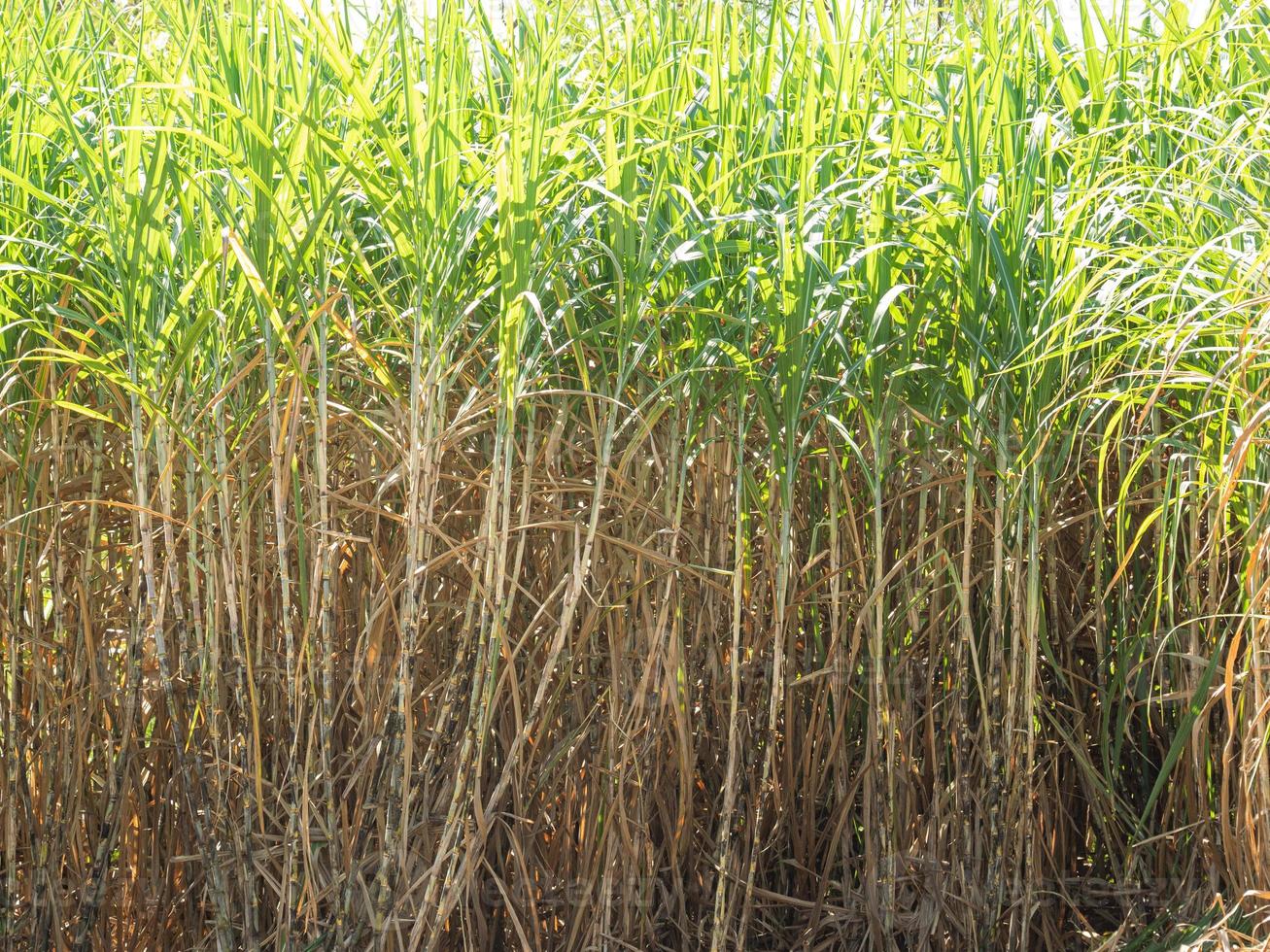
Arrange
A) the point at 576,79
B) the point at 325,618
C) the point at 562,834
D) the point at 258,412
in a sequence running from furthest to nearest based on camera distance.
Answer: the point at 576,79, the point at 562,834, the point at 258,412, the point at 325,618

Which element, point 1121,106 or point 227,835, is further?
point 1121,106

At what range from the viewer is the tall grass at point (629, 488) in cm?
150

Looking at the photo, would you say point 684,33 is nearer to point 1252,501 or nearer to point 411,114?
point 411,114

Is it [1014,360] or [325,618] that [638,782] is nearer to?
[325,618]

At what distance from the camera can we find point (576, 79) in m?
2.18

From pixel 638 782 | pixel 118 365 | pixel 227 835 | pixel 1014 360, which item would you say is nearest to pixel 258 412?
pixel 118 365

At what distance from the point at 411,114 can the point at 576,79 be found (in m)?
0.83

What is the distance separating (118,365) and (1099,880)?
65.3 inches

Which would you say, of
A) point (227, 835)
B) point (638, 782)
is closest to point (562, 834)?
point (638, 782)

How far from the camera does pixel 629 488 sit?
1.65 metres

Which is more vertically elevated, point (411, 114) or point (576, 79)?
point (576, 79)

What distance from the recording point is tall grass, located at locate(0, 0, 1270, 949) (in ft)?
4.93

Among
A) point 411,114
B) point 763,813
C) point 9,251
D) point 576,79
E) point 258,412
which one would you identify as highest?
point 576,79

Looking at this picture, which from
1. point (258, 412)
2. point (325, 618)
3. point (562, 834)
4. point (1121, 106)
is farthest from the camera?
point (1121, 106)
